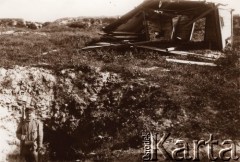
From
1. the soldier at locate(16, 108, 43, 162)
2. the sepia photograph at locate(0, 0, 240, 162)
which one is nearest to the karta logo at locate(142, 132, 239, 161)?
the sepia photograph at locate(0, 0, 240, 162)

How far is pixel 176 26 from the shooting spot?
19719 mm

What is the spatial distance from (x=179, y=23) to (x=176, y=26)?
0.24 metres

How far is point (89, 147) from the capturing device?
12383 mm

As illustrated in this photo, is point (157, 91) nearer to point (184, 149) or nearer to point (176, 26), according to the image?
point (184, 149)

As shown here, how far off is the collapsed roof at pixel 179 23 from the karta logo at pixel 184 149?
824cm

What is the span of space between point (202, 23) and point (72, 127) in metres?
12.1

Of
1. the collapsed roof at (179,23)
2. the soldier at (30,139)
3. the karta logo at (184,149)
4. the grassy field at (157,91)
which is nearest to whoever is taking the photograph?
the karta logo at (184,149)

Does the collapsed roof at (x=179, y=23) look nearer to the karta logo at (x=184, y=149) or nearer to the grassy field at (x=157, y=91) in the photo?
the grassy field at (x=157, y=91)

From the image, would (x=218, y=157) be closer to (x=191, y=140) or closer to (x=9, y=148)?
(x=191, y=140)

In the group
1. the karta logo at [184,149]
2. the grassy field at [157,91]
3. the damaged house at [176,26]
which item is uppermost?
the damaged house at [176,26]

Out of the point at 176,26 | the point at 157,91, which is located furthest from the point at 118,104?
the point at 176,26

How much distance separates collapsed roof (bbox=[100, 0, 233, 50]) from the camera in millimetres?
18891

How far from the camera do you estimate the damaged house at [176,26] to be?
18.8 m

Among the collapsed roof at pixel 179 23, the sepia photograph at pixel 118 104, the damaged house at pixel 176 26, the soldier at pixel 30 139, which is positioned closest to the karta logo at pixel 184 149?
the sepia photograph at pixel 118 104
